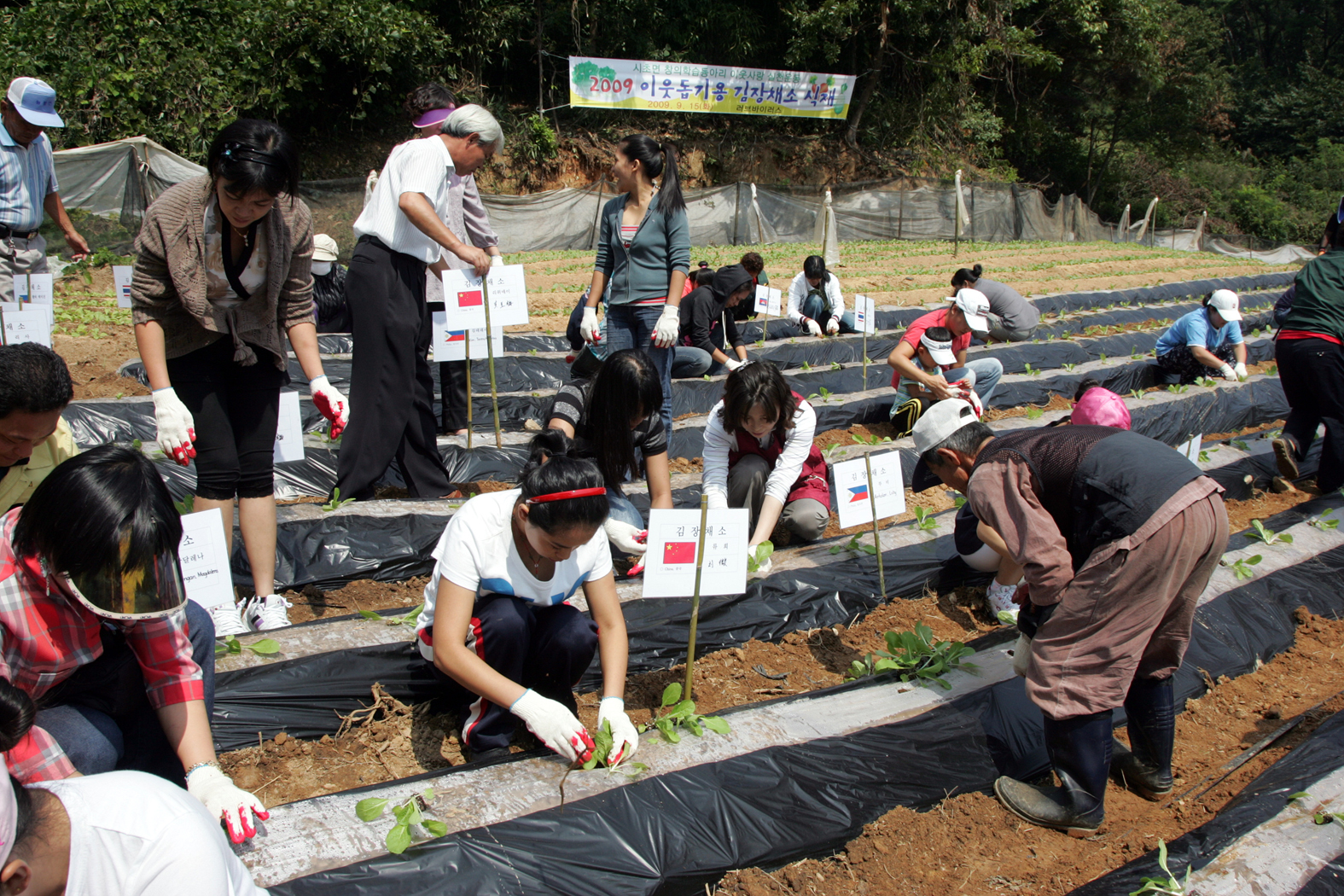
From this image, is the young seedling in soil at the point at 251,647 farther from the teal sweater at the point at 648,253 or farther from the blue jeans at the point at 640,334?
the teal sweater at the point at 648,253

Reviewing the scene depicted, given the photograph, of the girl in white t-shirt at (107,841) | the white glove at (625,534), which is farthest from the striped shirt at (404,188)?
the girl in white t-shirt at (107,841)

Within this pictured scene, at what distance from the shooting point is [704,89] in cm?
1989

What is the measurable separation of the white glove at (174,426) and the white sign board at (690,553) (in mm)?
1338

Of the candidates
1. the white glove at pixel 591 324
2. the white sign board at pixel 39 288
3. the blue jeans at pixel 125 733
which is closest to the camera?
the blue jeans at pixel 125 733

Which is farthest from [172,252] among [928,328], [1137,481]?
[928,328]

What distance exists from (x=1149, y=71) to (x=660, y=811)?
29.6 m

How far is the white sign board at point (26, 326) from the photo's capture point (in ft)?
12.5

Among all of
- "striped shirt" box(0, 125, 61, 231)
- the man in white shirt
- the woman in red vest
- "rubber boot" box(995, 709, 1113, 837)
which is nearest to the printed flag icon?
the woman in red vest

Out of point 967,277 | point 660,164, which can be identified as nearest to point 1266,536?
point 967,277

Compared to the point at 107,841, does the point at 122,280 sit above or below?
above

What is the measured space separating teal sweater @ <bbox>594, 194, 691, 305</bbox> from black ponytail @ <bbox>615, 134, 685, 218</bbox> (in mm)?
42

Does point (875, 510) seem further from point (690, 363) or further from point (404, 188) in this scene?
point (690, 363)

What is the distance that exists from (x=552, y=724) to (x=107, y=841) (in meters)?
1.08

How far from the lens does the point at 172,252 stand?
2.50 metres
